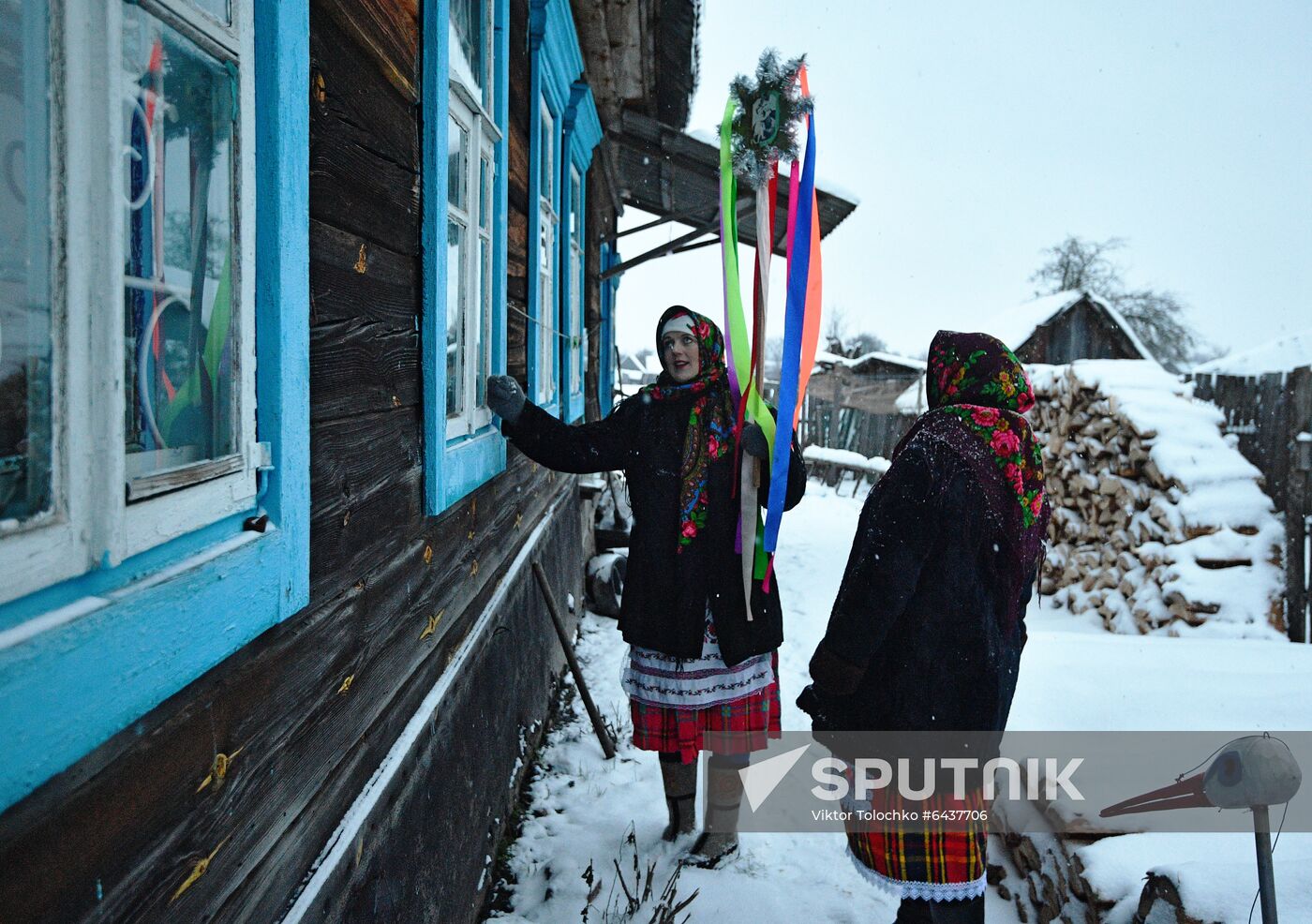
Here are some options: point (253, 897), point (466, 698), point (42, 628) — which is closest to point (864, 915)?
point (466, 698)

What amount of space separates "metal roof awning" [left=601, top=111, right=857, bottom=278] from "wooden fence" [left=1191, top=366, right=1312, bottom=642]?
3512mm

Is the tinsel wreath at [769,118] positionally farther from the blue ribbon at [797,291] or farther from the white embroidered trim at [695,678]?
the white embroidered trim at [695,678]

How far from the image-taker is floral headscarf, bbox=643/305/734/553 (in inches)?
98.1

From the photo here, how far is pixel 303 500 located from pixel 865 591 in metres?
1.35

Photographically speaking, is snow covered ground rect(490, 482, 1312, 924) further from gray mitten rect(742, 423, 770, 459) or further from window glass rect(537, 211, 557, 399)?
window glass rect(537, 211, 557, 399)

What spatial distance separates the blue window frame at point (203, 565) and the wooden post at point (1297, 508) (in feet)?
22.5

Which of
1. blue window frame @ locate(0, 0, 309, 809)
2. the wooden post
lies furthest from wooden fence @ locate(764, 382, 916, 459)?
blue window frame @ locate(0, 0, 309, 809)

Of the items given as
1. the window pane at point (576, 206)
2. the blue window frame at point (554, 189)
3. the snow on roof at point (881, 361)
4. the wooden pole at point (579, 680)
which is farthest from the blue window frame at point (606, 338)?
the snow on roof at point (881, 361)

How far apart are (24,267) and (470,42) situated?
2.08m

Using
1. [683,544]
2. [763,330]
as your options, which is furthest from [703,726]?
[763,330]

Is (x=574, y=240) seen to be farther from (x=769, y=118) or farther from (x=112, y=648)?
(x=112, y=648)

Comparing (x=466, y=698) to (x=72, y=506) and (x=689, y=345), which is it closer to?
(x=689, y=345)

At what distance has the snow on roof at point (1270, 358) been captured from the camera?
6.40m

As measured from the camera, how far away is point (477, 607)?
2467 mm
